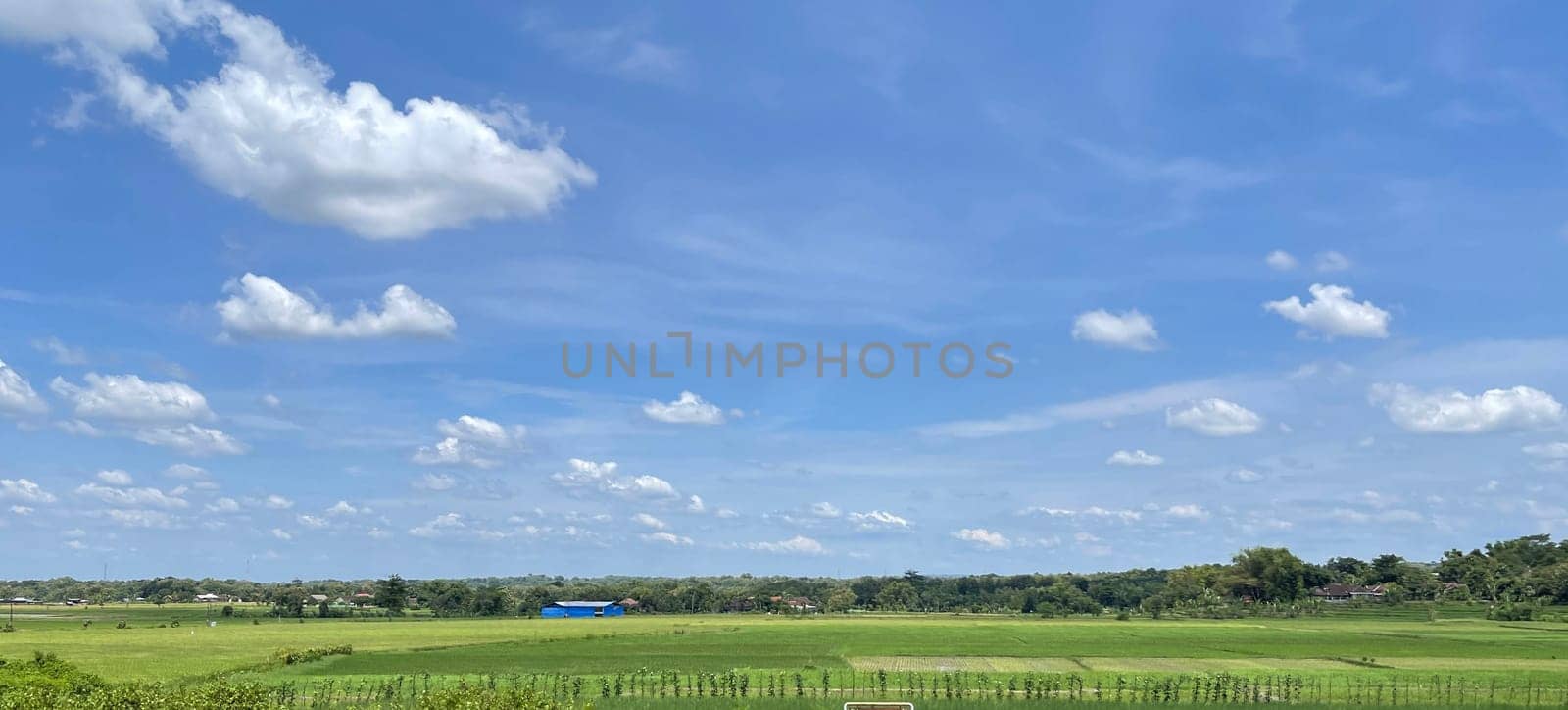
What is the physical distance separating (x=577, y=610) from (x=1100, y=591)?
251 feet

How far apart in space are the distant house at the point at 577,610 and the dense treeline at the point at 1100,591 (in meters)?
5.76

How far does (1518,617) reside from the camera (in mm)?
105500

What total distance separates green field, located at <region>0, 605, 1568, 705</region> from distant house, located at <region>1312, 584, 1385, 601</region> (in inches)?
2198

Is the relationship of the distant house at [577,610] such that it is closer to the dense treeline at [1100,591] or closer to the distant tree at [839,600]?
the dense treeline at [1100,591]

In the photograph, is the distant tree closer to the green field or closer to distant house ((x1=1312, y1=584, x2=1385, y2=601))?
distant house ((x1=1312, y1=584, x2=1385, y2=601))

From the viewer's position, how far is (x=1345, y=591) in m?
158

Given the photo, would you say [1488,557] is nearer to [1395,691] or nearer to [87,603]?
[1395,691]

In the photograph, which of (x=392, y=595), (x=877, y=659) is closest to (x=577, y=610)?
(x=392, y=595)

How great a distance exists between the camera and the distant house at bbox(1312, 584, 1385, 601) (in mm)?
153125

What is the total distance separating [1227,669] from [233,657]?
4754 centimetres

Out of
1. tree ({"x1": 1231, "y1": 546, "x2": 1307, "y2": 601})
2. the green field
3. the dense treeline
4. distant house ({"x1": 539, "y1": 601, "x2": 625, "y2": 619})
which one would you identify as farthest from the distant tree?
the green field

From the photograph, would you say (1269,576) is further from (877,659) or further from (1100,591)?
(877,659)

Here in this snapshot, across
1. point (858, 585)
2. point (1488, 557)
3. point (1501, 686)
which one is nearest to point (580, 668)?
point (1501, 686)

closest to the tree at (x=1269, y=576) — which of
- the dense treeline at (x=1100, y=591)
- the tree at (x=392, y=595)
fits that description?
the dense treeline at (x=1100, y=591)
